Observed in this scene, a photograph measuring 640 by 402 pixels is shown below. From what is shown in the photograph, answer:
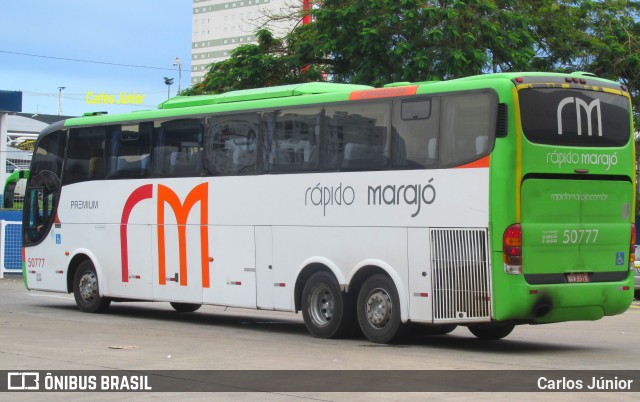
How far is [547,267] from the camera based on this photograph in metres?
14.0

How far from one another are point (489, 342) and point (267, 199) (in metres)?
4.05

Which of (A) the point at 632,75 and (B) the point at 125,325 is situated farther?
(A) the point at 632,75

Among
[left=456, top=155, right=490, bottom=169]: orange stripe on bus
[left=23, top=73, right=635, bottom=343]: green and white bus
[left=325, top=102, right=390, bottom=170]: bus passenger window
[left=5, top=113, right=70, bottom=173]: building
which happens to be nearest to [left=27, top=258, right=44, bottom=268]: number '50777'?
[left=23, top=73, right=635, bottom=343]: green and white bus

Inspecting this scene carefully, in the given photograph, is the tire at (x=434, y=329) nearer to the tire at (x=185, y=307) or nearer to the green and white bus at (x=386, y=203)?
the green and white bus at (x=386, y=203)

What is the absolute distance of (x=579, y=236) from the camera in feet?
46.9

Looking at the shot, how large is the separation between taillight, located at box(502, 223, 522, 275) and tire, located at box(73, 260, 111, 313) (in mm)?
9703

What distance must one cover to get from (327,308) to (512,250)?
12.0ft

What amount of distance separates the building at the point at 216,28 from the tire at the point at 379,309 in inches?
3685

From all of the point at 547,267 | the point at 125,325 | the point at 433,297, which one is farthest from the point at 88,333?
the point at 547,267

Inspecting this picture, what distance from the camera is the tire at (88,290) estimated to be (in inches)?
824

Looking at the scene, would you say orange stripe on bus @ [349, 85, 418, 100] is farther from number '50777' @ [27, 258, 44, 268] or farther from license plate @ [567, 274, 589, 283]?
number '50777' @ [27, 258, 44, 268]

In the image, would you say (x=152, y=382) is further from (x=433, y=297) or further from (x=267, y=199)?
(x=267, y=199)

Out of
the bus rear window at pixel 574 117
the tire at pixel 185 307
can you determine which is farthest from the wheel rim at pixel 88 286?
the bus rear window at pixel 574 117
